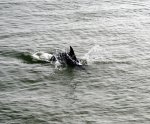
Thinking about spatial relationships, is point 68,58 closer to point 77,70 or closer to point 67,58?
point 67,58

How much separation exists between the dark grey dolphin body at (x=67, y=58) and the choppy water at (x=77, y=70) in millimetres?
441

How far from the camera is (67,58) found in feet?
61.5

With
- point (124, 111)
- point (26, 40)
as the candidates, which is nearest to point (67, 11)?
point (26, 40)

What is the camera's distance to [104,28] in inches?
923

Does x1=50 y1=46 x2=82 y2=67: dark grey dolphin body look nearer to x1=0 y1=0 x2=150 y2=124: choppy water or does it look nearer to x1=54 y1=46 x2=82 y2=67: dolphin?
x1=54 y1=46 x2=82 y2=67: dolphin

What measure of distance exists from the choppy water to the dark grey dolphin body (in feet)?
1.45

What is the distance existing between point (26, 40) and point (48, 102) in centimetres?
688

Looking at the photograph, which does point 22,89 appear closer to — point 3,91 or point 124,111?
point 3,91

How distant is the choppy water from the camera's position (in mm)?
14589

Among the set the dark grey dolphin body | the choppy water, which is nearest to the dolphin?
the dark grey dolphin body

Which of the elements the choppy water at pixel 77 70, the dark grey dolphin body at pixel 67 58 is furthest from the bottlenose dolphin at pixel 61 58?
the choppy water at pixel 77 70

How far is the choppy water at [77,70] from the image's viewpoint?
1459 cm

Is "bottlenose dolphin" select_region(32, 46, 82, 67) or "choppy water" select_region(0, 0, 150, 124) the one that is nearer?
"choppy water" select_region(0, 0, 150, 124)

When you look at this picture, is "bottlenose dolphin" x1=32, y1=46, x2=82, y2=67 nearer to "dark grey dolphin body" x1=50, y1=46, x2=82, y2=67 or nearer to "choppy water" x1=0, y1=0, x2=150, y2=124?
"dark grey dolphin body" x1=50, y1=46, x2=82, y2=67
